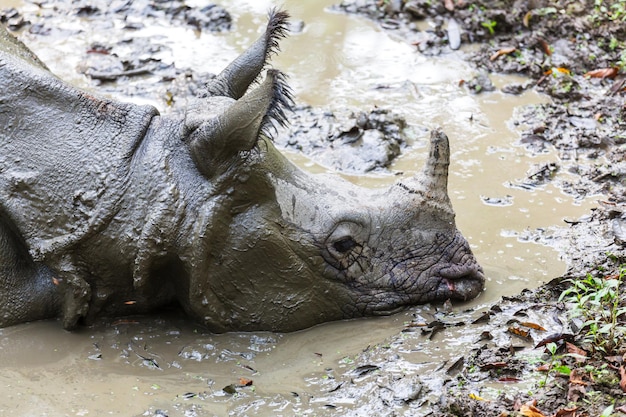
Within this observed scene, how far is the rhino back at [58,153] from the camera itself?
4.77m

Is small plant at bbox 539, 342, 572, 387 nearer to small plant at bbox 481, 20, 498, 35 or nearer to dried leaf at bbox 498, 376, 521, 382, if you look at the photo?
dried leaf at bbox 498, 376, 521, 382

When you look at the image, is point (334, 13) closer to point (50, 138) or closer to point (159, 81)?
point (159, 81)

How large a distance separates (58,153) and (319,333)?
1.71 meters

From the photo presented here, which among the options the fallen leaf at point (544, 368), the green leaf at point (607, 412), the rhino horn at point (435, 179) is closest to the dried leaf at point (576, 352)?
the fallen leaf at point (544, 368)

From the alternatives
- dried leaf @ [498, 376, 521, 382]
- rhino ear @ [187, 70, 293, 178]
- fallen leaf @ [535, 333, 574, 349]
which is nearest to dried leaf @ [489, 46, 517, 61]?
rhino ear @ [187, 70, 293, 178]

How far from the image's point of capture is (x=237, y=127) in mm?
4594

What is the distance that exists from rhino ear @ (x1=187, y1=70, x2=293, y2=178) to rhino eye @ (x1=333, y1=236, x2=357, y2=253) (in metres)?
0.75

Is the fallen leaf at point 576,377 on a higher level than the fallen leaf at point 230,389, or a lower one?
higher

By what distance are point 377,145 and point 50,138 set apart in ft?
10.2

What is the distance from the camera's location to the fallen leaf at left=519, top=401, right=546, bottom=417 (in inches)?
143

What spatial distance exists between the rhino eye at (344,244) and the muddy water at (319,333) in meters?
0.42

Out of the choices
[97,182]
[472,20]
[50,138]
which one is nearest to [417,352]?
[97,182]

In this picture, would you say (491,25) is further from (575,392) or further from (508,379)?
(575,392)

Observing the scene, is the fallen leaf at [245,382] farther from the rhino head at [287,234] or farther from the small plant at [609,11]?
the small plant at [609,11]
